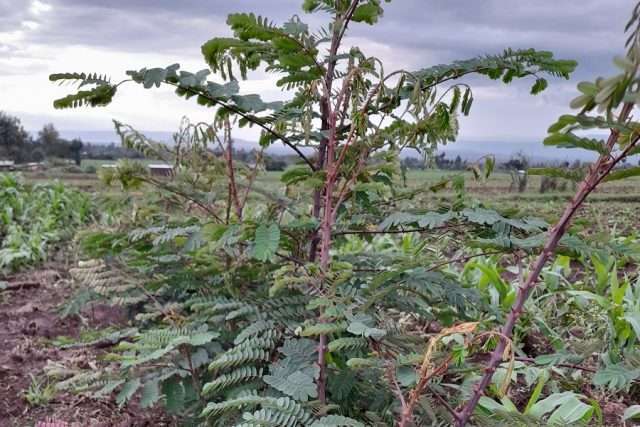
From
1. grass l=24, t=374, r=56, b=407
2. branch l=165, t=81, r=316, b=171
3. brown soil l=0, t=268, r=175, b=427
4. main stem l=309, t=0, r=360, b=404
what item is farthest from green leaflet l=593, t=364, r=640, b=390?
grass l=24, t=374, r=56, b=407

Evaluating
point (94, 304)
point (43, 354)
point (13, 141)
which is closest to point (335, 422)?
point (43, 354)

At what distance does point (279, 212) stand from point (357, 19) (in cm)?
59

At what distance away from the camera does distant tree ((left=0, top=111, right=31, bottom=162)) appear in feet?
19.7

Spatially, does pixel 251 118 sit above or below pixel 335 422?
above

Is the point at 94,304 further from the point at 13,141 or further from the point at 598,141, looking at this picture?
the point at 13,141

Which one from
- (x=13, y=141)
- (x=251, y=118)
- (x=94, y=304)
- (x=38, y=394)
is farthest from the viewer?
(x=13, y=141)

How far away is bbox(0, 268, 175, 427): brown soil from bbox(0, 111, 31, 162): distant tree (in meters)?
2.59

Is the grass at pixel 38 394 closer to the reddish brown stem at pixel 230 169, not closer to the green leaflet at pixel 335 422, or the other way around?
the reddish brown stem at pixel 230 169

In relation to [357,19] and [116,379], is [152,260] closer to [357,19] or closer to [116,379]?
[116,379]

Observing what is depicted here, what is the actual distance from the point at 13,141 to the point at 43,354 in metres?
4.25

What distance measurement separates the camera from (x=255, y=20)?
135 centimetres

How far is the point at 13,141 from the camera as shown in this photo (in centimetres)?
622

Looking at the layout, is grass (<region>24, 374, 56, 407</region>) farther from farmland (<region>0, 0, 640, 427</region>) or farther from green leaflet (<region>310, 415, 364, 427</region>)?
green leaflet (<region>310, 415, 364, 427</region>)

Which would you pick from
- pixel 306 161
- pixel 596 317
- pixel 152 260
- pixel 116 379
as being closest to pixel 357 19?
pixel 306 161
